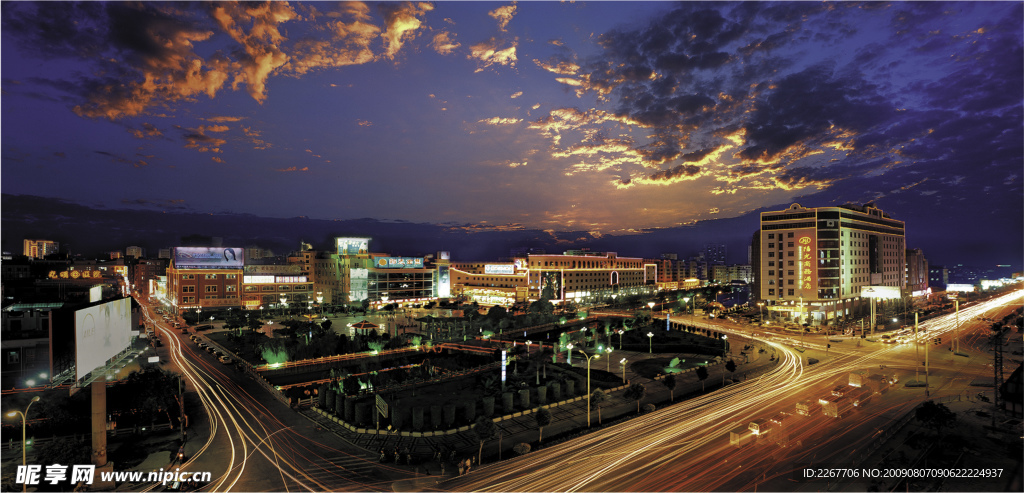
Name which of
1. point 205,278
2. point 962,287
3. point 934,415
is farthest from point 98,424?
point 962,287

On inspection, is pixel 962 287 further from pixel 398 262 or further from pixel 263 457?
pixel 263 457

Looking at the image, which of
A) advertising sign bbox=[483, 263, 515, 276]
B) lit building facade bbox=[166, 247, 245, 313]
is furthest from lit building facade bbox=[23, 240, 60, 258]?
advertising sign bbox=[483, 263, 515, 276]

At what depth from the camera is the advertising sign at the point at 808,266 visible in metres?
71.4

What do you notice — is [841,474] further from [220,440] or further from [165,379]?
[165,379]

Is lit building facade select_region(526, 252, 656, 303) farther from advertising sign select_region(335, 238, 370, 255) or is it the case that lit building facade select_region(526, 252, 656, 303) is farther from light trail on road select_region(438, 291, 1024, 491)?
light trail on road select_region(438, 291, 1024, 491)

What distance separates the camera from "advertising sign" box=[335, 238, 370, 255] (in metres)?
99.7

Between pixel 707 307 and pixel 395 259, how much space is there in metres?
66.4

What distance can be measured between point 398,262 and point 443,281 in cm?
1247

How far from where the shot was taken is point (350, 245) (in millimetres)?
100062

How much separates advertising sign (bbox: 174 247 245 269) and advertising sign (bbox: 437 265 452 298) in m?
40.4

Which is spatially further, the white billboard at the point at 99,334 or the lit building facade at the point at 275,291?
the lit building facade at the point at 275,291
